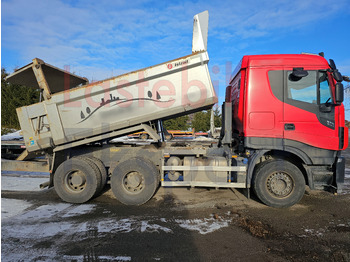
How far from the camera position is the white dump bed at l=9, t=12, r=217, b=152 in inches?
182

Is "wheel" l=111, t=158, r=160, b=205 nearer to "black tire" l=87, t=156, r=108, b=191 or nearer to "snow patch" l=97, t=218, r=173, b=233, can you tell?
"black tire" l=87, t=156, r=108, b=191

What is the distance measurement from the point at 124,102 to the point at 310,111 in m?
4.01

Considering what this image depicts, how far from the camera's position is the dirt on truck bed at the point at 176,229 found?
2992 mm

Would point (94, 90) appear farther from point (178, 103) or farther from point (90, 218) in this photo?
point (90, 218)

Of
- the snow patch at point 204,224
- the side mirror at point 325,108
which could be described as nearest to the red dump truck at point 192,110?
the side mirror at point 325,108

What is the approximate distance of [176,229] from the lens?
3666 mm

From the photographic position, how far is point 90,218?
4.11 metres

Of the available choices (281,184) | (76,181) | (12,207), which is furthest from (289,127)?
(12,207)

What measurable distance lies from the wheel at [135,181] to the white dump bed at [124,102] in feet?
2.63

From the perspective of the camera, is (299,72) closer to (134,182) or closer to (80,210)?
(134,182)

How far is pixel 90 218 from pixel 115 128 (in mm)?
1939

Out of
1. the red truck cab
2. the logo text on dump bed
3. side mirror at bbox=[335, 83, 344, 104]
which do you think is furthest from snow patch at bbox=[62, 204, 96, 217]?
side mirror at bbox=[335, 83, 344, 104]

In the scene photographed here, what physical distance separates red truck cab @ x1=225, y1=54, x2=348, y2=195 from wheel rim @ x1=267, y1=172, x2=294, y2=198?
0.42 meters

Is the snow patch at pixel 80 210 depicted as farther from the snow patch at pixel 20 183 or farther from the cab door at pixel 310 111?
the cab door at pixel 310 111
